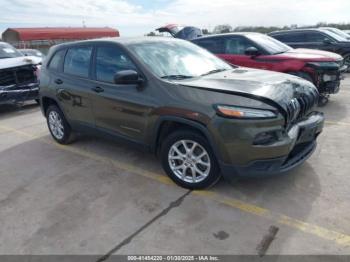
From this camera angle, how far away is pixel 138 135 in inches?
166

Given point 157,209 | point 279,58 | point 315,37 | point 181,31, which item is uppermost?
point 181,31

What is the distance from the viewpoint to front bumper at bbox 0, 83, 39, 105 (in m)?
8.19

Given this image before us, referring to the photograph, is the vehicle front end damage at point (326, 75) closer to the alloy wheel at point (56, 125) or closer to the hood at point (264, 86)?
the hood at point (264, 86)

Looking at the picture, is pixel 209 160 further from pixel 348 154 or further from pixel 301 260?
pixel 348 154

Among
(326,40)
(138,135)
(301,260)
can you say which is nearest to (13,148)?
(138,135)

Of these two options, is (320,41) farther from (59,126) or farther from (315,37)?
(59,126)

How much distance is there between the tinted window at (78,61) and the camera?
15.9ft

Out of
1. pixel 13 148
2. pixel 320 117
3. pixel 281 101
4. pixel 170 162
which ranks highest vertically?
pixel 281 101

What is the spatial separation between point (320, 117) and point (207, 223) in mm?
1989

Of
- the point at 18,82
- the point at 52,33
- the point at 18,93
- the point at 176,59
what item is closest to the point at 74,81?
the point at 176,59

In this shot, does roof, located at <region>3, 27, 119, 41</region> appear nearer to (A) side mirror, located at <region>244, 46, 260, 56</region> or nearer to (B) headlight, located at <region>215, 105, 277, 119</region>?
(A) side mirror, located at <region>244, 46, 260, 56</region>

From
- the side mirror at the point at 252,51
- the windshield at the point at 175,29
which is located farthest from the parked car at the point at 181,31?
the side mirror at the point at 252,51

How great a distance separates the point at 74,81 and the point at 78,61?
12.2 inches

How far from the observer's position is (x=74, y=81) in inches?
198
